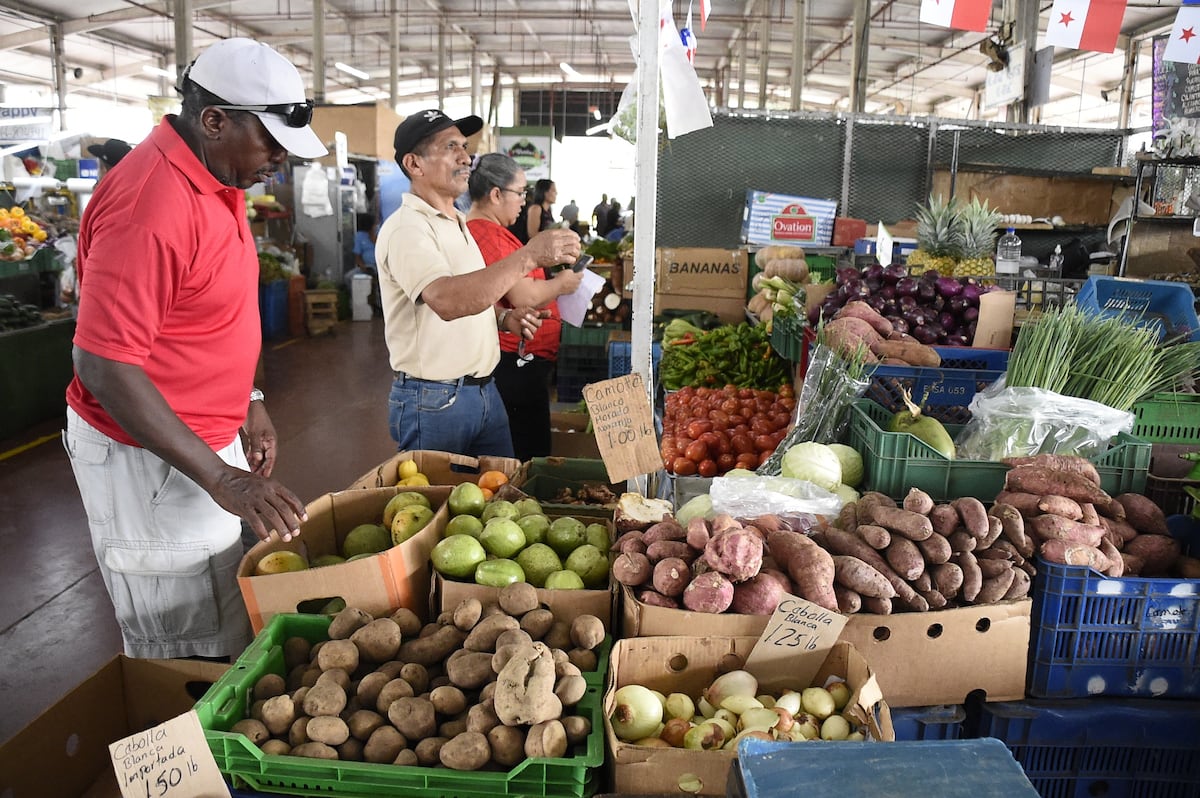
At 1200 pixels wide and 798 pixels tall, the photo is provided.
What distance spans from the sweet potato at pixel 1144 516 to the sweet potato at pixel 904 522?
1.67ft

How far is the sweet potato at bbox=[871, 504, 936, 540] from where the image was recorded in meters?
1.83

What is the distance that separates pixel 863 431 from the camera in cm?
250

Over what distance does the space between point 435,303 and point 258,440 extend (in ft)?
2.11

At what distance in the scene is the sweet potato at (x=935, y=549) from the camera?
1.80m

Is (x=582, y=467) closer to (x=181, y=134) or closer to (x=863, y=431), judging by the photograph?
(x=863, y=431)

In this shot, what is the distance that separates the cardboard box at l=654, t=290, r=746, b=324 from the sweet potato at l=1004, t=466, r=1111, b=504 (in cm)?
393

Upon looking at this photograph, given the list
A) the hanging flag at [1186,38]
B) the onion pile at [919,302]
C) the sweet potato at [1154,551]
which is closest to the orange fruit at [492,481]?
the onion pile at [919,302]

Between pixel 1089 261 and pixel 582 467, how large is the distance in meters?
6.83

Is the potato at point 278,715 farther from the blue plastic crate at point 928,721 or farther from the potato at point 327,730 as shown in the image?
the blue plastic crate at point 928,721

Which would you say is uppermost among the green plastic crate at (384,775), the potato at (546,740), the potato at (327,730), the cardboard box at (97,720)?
the potato at (546,740)

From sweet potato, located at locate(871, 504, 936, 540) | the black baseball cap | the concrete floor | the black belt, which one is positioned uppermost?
the black baseball cap

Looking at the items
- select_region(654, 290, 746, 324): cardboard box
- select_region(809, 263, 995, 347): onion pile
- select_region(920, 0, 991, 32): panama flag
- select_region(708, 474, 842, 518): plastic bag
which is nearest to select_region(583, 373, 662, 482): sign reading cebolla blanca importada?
select_region(708, 474, 842, 518): plastic bag

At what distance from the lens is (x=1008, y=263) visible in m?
5.26

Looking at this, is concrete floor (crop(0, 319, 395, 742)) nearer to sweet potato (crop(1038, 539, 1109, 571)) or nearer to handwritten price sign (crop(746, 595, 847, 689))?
handwritten price sign (crop(746, 595, 847, 689))
